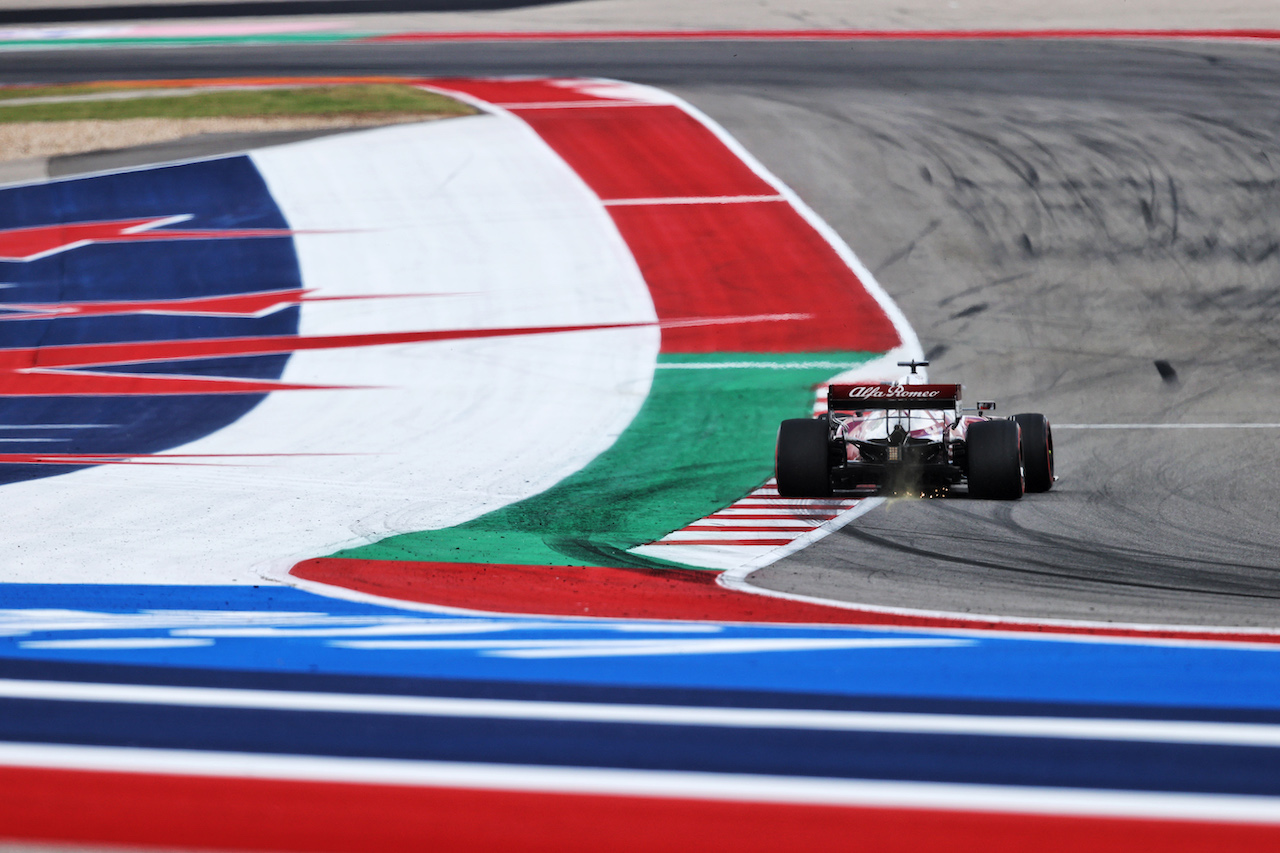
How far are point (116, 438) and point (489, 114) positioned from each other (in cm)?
1417

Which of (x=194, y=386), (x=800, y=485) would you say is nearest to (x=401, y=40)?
(x=194, y=386)

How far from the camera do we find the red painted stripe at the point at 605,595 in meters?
6.93

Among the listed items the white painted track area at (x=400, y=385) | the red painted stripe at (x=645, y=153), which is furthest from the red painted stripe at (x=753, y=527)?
the red painted stripe at (x=645, y=153)

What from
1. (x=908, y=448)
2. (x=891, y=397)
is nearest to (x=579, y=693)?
(x=908, y=448)

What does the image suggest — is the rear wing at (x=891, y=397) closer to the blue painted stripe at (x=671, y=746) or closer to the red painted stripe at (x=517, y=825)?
the blue painted stripe at (x=671, y=746)

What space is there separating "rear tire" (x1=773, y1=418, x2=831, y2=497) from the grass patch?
57.9 ft

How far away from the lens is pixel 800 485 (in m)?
11.7

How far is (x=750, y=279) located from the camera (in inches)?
816

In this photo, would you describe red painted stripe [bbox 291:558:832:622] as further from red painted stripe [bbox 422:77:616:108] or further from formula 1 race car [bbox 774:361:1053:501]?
red painted stripe [bbox 422:77:616:108]

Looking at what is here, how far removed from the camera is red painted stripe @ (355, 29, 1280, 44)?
101ft

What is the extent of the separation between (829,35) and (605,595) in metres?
27.6

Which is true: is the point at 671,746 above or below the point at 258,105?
below

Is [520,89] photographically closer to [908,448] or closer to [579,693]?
[908,448]

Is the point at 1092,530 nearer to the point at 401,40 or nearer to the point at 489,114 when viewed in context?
the point at 489,114
